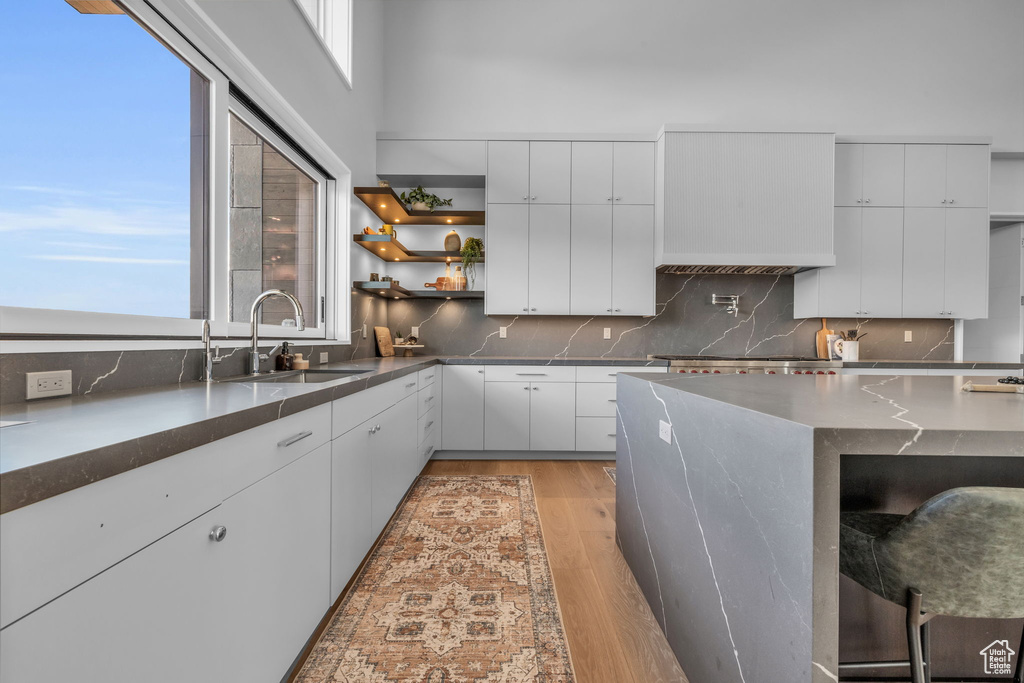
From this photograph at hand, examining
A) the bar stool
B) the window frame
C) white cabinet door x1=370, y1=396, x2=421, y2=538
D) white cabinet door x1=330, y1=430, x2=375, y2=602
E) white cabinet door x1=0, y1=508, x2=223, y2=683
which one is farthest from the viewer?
white cabinet door x1=370, y1=396, x2=421, y2=538

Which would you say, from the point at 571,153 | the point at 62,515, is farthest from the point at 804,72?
the point at 62,515

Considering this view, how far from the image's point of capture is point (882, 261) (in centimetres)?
362

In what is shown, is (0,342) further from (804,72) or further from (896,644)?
(804,72)

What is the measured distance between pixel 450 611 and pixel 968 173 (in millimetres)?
4974

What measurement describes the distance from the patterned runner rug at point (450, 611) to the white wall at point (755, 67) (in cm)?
329

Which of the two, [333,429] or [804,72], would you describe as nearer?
[333,429]

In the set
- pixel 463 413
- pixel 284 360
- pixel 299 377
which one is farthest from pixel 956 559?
pixel 463 413

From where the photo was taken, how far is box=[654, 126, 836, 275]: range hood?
351 centimetres

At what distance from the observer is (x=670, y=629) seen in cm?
139

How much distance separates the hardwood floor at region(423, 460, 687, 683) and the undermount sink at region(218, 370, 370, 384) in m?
1.24

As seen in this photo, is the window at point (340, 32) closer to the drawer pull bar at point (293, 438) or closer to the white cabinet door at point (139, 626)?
the drawer pull bar at point (293, 438)

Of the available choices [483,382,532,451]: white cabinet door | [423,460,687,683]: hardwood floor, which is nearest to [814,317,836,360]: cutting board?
[423,460,687,683]: hardwood floor

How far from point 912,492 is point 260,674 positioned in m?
1.74

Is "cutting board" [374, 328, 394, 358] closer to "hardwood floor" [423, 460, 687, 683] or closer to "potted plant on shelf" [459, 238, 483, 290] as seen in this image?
"potted plant on shelf" [459, 238, 483, 290]
